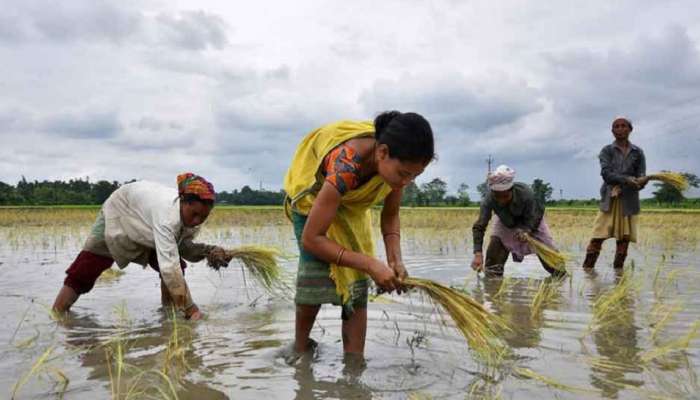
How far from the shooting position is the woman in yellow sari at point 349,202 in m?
2.24

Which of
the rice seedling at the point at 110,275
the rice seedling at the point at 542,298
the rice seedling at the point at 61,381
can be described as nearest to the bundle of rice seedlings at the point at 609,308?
the rice seedling at the point at 542,298

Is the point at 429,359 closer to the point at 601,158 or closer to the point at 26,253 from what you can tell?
the point at 601,158

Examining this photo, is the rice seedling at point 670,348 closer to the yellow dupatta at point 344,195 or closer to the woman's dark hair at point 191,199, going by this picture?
the yellow dupatta at point 344,195

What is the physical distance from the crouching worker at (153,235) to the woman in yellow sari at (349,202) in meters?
0.88

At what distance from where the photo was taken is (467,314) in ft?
8.46

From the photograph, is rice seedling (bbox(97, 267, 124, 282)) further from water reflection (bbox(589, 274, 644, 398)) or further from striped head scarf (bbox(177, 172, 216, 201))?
water reflection (bbox(589, 274, 644, 398))

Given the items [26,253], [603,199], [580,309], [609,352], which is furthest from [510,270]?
[26,253]

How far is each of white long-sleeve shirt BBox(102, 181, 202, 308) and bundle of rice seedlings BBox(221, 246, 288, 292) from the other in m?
0.41

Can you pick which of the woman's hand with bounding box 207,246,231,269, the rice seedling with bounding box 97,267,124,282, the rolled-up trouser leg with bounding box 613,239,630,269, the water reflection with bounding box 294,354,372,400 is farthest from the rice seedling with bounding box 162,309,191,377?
the rolled-up trouser leg with bounding box 613,239,630,269

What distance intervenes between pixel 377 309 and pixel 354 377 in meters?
1.61

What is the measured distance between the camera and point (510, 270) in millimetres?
6496

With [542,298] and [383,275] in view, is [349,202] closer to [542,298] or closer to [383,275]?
[383,275]

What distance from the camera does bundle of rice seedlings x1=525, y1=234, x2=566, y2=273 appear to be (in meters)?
5.19

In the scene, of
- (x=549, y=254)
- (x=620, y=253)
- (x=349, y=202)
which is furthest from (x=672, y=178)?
(x=349, y=202)
